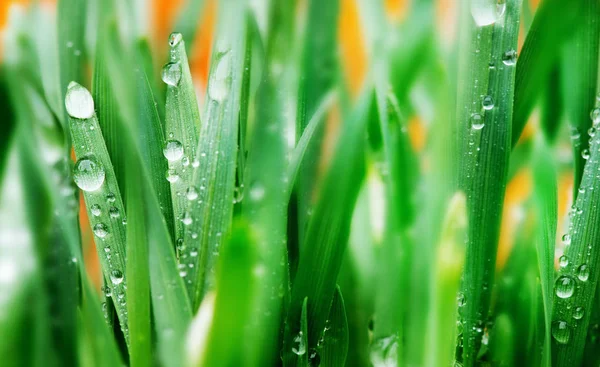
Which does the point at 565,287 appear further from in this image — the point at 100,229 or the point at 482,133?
the point at 100,229

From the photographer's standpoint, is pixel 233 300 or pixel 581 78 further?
pixel 581 78

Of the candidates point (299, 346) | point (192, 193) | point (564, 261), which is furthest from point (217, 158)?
point (564, 261)

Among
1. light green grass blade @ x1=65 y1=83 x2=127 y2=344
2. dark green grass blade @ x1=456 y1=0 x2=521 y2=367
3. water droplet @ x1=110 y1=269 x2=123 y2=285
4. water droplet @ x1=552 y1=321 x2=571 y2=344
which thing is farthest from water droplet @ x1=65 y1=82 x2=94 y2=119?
water droplet @ x1=552 y1=321 x2=571 y2=344

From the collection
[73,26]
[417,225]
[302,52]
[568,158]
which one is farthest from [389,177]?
[568,158]

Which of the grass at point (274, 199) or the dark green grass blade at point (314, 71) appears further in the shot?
the dark green grass blade at point (314, 71)

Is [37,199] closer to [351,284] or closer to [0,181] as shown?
[0,181]

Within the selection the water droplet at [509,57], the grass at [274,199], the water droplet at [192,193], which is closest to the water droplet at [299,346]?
the grass at [274,199]

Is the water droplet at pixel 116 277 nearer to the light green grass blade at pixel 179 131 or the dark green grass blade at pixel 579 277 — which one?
the light green grass blade at pixel 179 131

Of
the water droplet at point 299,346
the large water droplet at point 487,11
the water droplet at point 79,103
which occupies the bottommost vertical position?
the water droplet at point 299,346
